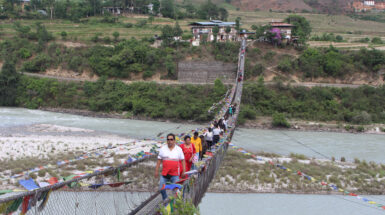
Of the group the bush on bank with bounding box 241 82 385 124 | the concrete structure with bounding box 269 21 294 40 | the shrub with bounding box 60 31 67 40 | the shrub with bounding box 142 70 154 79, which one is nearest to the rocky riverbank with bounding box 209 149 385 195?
the bush on bank with bounding box 241 82 385 124

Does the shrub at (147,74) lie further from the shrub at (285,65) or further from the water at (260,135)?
the shrub at (285,65)

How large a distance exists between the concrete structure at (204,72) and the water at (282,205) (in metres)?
14.2

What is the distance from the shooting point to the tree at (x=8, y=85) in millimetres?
22814

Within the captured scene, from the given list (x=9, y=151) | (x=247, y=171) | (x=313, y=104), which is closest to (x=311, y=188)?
(x=247, y=171)

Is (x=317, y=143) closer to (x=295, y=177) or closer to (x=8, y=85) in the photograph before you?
(x=295, y=177)

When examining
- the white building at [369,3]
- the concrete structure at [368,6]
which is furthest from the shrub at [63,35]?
the white building at [369,3]

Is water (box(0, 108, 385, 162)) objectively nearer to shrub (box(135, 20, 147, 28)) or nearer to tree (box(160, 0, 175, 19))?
shrub (box(135, 20, 147, 28))

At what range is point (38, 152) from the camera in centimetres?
1220

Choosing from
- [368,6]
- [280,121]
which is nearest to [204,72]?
[280,121]

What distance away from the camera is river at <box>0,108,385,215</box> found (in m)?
9.64

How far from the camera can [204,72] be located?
23.9 metres

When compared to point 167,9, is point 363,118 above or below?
below

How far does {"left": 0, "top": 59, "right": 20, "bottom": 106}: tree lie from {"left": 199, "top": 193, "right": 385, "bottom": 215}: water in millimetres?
17890

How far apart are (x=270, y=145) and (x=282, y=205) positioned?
19.8 feet
